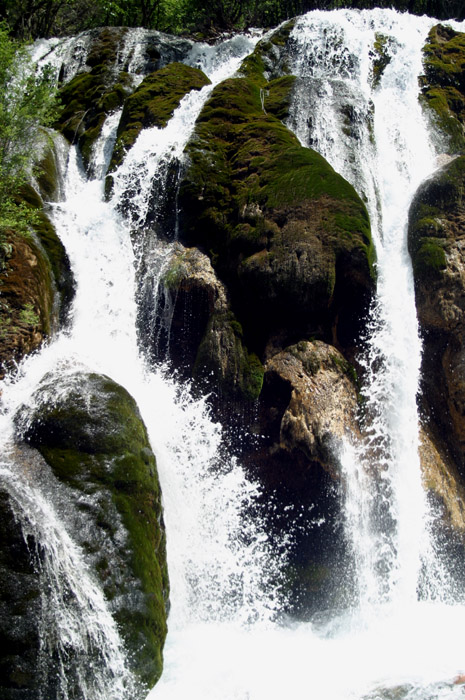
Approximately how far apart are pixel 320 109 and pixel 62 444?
10478mm

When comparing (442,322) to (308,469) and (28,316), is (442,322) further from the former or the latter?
(28,316)

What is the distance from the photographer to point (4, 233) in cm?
942

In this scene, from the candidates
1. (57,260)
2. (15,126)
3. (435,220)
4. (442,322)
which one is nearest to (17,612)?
(57,260)

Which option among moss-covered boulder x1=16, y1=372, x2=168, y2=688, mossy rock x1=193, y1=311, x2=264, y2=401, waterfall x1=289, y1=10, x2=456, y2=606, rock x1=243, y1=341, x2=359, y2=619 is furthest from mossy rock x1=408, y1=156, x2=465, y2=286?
moss-covered boulder x1=16, y1=372, x2=168, y2=688

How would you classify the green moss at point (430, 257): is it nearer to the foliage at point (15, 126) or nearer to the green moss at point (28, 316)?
the green moss at point (28, 316)

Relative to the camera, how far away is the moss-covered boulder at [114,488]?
5938 mm

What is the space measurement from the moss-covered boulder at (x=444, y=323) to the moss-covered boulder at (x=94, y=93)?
8.93m

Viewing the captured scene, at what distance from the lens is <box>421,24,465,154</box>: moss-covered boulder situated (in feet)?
49.9

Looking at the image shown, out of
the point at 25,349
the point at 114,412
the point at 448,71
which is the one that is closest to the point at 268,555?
the point at 114,412

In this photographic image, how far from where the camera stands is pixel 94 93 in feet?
55.4

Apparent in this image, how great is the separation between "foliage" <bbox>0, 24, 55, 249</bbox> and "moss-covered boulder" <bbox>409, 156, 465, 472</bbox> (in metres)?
6.88

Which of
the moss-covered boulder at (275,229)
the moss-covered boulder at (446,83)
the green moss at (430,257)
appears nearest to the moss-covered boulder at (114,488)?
the moss-covered boulder at (275,229)

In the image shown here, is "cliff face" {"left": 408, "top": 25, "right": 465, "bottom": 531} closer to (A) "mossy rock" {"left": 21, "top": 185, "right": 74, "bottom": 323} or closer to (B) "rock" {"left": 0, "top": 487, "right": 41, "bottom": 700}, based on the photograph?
(B) "rock" {"left": 0, "top": 487, "right": 41, "bottom": 700}

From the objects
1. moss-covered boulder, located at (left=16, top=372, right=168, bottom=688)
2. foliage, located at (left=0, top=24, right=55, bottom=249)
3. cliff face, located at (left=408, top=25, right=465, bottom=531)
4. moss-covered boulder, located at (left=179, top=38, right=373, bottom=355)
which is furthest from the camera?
foliage, located at (left=0, top=24, right=55, bottom=249)
